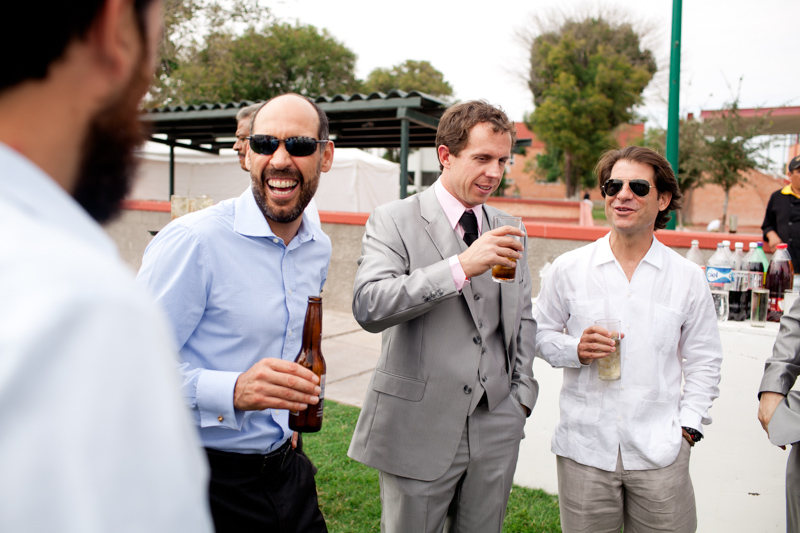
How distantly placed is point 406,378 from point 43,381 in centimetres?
222

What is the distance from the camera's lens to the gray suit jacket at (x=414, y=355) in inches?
102

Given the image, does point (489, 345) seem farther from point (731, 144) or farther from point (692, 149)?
point (692, 149)

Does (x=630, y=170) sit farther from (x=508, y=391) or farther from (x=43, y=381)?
(x=43, y=381)

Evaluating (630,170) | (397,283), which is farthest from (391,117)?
(397,283)

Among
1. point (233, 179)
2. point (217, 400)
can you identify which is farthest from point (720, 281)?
point (233, 179)

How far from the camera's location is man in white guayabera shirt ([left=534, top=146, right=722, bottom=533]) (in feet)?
9.30

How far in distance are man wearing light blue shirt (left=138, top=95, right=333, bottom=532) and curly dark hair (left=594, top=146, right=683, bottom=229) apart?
1681mm

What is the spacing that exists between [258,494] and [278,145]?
4.48 feet

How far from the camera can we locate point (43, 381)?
48 centimetres

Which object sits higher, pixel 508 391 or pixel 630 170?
pixel 630 170

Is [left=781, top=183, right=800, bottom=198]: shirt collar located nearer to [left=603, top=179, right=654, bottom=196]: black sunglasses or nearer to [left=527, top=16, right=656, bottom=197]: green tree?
[left=603, top=179, right=654, bottom=196]: black sunglasses

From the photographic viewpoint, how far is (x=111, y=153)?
68 cm

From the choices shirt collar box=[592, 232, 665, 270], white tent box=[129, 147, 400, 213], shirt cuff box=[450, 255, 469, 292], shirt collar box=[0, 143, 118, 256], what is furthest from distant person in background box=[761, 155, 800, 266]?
white tent box=[129, 147, 400, 213]

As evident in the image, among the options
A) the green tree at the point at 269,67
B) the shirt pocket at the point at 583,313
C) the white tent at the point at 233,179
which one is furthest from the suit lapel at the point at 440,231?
the green tree at the point at 269,67
